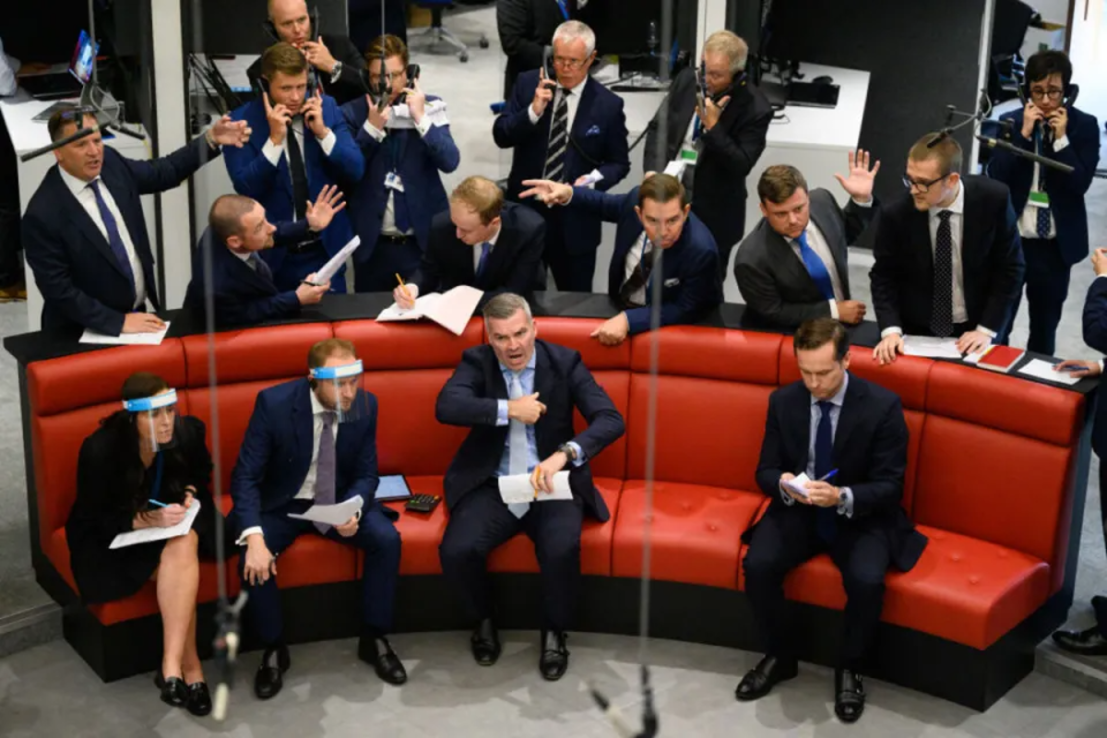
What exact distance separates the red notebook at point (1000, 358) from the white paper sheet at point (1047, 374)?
0.14ft

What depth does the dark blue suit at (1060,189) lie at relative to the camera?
6.20 m

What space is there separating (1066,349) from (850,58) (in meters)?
2.06

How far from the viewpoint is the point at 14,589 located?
5.54 m

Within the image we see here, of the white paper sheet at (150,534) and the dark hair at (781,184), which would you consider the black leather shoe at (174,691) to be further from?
the dark hair at (781,184)

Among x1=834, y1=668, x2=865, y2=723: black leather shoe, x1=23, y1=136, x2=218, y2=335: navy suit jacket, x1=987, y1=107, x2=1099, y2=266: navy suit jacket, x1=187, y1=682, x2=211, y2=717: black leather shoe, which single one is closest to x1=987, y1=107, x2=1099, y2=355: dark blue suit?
x1=987, y1=107, x2=1099, y2=266: navy suit jacket

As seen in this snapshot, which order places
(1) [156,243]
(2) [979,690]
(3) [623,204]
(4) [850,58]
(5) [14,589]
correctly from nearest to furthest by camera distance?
(2) [979,690] → (5) [14,589] → (3) [623,204] → (1) [156,243] → (4) [850,58]

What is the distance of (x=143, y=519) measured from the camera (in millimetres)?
5004

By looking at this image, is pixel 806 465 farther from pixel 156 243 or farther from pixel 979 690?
pixel 156 243

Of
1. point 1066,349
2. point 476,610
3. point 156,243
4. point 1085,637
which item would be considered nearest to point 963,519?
point 1085,637

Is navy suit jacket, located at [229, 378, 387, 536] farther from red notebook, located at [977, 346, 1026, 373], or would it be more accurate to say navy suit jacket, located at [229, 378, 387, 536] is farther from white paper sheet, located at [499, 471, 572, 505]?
red notebook, located at [977, 346, 1026, 373]

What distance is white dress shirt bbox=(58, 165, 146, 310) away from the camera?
17.7ft

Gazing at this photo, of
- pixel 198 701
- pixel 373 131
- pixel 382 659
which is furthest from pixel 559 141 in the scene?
pixel 198 701

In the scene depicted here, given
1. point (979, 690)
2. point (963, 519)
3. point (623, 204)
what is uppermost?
point (623, 204)

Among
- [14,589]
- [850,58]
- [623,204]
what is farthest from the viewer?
[850,58]
